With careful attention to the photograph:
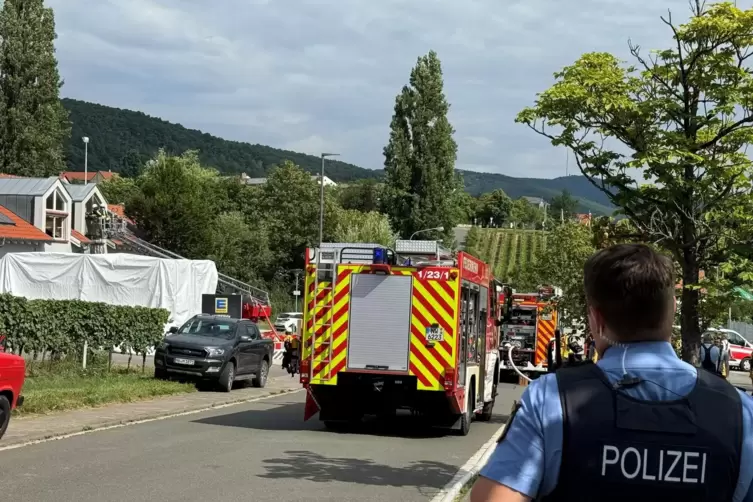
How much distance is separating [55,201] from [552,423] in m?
54.1

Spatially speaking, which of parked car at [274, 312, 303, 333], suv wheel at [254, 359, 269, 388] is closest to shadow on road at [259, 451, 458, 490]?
suv wheel at [254, 359, 269, 388]

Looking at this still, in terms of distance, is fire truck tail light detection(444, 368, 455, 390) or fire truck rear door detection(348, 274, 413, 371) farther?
fire truck rear door detection(348, 274, 413, 371)

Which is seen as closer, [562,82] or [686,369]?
[686,369]

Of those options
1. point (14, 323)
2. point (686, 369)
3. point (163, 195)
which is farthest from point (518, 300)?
point (163, 195)

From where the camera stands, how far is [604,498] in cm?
239

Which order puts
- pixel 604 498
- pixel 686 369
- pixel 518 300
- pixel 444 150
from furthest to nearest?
pixel 444 150 < pixel 518 300 < pixel 686 369 < pixel 604 498

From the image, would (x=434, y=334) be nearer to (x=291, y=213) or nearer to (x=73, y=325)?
(x=73, y=325)

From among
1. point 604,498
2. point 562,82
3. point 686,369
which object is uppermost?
point 562,82

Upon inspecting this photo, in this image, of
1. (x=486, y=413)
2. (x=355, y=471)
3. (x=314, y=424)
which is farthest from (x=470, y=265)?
(x=355, y=471)

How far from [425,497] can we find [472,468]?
2.37 meters

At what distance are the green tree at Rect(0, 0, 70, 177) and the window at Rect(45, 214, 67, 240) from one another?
37.5ft

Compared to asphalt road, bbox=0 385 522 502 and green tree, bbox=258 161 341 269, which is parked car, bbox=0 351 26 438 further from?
green tree, bbox=258 161 341 269

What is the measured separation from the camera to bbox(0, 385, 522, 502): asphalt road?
9.64 meters

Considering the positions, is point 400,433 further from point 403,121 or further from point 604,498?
point 403,121
